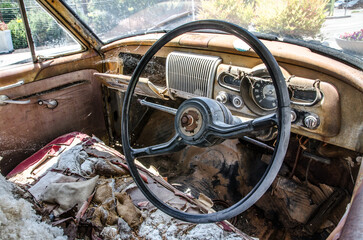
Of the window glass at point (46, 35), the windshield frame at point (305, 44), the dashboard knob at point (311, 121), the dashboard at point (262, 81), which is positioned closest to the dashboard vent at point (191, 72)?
the dashboard at point (262, 81)

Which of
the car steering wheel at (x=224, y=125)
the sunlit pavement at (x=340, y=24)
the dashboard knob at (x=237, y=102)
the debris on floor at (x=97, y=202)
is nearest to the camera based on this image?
the car steering wheel at (x=224, y=125)

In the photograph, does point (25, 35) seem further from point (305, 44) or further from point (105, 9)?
point (305, 44)

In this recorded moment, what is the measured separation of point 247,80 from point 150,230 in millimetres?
1019

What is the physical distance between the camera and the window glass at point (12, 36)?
2061mm

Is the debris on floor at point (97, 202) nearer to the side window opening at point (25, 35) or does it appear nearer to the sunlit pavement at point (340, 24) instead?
the side window opening at point (25, 35)

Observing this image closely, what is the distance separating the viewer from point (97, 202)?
1550 millimetres

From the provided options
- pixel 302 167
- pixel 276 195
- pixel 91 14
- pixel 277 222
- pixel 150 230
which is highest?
pixel 91 14

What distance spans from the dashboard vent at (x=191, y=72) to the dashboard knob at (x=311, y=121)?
632 mm

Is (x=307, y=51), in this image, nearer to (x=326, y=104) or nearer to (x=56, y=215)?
(x=326, y=104)

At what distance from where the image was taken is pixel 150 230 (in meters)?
1.45

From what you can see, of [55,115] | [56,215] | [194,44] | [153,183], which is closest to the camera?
[56,215]

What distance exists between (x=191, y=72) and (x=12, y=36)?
1.22 meters

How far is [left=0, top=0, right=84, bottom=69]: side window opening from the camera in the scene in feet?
6.85

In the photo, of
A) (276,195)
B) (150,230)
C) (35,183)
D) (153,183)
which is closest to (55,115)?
(35,183)
